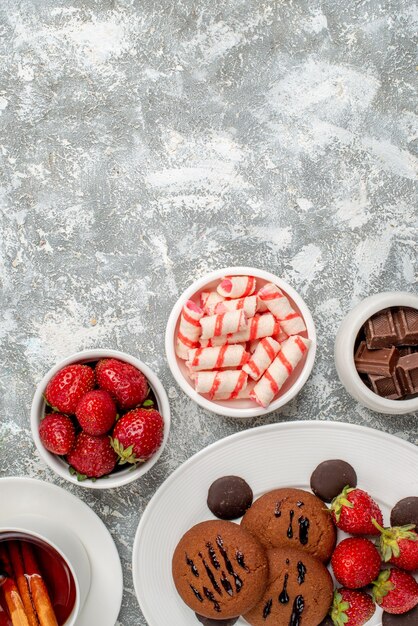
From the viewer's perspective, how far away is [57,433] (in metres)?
1.36

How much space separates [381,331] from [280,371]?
0.67ft

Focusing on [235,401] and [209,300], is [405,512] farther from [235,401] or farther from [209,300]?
[209,300]

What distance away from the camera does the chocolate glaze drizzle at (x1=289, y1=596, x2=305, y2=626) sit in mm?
1433

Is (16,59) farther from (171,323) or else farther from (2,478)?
(2,478)

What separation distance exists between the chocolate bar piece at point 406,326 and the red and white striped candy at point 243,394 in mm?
289

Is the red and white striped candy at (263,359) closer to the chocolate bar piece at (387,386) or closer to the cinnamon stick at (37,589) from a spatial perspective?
the chocolate bar piece at (387,386)

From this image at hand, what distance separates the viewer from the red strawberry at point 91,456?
1.36 m

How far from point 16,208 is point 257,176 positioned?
0.51 metres

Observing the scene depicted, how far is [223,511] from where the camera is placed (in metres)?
1.49

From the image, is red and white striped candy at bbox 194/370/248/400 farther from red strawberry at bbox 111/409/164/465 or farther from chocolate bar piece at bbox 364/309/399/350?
chocolate bar piece at bbox 364/309/399/350

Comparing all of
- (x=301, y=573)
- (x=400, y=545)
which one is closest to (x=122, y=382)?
(x=301, y=573)

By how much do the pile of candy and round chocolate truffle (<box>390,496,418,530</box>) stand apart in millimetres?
326

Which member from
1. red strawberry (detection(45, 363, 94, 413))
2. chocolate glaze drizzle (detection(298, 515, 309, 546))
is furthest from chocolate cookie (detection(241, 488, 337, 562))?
red strawberry (detection(45, 363, 94, 413))

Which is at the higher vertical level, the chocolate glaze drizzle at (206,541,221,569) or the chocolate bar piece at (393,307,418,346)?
the chocolate bar piece at (393,307,418,346)
